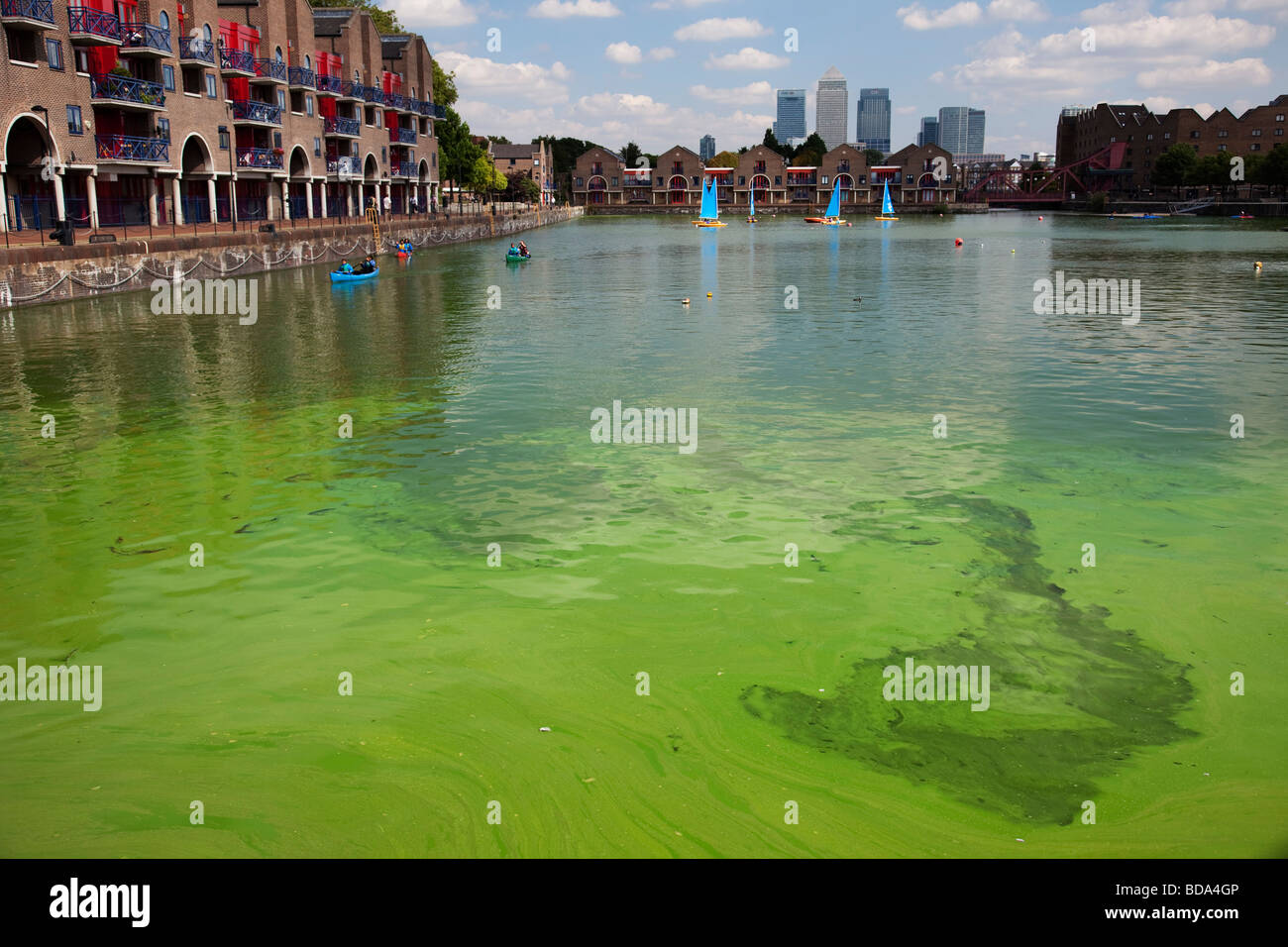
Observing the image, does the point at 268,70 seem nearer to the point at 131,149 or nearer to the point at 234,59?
the point at 234,59

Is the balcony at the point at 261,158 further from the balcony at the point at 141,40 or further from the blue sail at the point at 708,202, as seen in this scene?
the blue sail at the point at 708,202

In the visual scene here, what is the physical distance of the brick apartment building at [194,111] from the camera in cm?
4731

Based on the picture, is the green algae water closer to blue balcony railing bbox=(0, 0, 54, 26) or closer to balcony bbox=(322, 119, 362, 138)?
blue balcony railing bbox=(0, 0, 54, 26)

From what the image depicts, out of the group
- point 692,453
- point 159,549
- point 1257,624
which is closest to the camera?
point 1257,624

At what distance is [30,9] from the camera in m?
44.2

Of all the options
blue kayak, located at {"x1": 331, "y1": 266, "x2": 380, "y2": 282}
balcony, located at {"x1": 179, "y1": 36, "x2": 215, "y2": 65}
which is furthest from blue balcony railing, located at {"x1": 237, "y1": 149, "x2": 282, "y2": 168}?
blue kayak, located at {"x1": 331, "y1": 266, "x2": 380, "y2": 282}

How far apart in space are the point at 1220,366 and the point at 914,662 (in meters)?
21.8

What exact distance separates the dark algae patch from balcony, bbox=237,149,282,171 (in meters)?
67.4

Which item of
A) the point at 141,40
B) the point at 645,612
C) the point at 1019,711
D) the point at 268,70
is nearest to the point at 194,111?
the point at 141,40

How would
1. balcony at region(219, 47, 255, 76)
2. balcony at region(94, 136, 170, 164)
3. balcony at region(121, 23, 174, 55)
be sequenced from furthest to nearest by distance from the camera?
balcony at region(219, 47, 255, 76) < balcony at region(121, 23, 174, 55) < balcony at region(94, 136, 170, 164)

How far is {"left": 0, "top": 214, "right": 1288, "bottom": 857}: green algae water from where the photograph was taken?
26.2ft

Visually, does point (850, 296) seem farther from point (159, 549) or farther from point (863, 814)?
point (863, 814)

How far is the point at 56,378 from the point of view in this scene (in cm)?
2581
